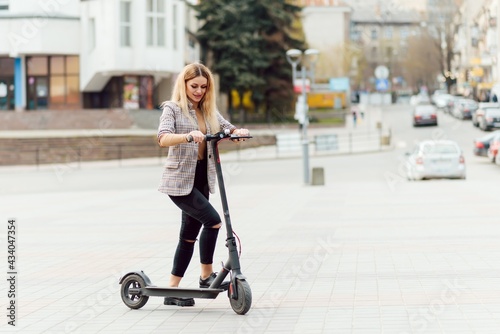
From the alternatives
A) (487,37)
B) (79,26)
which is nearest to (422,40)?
(487,37)

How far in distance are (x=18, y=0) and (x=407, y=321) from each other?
52.3m

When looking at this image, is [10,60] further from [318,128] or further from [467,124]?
[467,124]

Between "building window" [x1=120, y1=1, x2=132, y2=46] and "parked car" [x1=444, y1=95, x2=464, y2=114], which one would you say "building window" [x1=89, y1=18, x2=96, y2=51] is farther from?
"parked car" [x1=444, y1=95, x2=464, y2=114]

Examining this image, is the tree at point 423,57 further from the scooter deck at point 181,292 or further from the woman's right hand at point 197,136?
the woman's right hand at point 197,136

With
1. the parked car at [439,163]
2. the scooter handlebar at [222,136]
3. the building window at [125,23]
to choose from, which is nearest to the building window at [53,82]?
the building window at [125,23]

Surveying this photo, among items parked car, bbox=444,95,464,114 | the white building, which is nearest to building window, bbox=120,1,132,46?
the white building

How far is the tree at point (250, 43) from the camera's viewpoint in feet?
213

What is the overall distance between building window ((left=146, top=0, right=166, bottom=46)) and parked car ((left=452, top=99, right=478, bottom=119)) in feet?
85.1

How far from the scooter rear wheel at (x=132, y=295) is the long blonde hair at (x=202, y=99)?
136 cm

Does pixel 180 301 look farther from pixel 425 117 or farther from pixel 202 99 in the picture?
pixel 425 117

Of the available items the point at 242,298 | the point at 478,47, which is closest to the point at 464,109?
the point at 478,47

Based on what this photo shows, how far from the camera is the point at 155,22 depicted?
187ft

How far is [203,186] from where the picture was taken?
8.05 meters

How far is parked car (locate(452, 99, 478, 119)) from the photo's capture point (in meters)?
74.5
